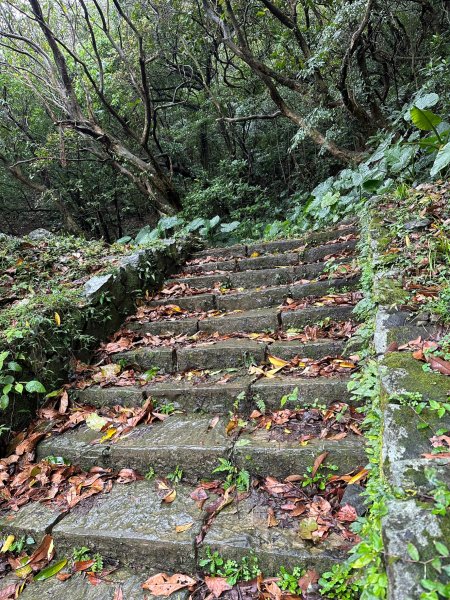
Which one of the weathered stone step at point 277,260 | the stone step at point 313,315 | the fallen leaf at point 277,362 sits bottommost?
the fallen leaf at point 277,362

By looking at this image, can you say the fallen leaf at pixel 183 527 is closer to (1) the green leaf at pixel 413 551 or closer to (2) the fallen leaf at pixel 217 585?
(2) the fallen leaf at pixel 217 585

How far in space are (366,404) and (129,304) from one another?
2.61 metres

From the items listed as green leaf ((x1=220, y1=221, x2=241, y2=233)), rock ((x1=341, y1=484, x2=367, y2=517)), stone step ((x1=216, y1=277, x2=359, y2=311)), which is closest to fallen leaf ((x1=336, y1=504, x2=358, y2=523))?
rock ((x1=341, y1=484, x2=367, y2=517))

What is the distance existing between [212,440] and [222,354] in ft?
2.56

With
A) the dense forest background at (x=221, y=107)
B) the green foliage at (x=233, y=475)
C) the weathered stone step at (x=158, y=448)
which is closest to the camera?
the green foliage at (x=233, y=475)

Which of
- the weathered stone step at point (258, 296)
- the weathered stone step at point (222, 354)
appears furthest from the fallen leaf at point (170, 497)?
the weathered stone step at point (258, 296)

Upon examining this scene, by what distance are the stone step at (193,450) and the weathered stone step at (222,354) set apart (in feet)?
1.67

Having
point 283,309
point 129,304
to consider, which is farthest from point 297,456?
point 129,304

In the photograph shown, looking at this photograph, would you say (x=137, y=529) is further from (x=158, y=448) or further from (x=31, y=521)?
(x=31, y=521)

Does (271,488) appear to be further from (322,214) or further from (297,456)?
(322,214)

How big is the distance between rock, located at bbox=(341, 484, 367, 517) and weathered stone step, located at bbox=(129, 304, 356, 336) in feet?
4.58

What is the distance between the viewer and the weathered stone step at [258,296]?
10.6ft

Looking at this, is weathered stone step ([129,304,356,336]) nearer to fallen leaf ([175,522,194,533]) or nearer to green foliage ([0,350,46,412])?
green foliage ([0,350,46,412])

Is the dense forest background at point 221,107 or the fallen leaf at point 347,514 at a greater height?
A: the dense forest background at point 221,107
